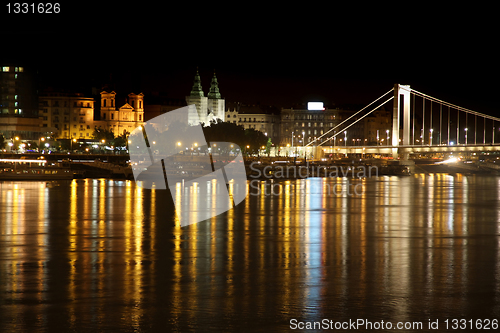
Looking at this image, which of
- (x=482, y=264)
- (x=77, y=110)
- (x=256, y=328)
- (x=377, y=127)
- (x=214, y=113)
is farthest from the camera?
(x=377, y=127)

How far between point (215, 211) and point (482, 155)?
13604 centimetres

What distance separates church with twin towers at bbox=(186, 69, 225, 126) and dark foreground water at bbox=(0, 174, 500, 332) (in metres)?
115

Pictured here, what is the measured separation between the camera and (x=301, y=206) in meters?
24.0

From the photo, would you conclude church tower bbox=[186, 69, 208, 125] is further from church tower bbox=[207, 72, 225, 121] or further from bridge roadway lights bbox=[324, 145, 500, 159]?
bridge roadway lights bbox=[324, 145, 500, 159]

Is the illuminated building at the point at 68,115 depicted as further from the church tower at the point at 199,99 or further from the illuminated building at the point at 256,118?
the illuminated building at the point at 256,118

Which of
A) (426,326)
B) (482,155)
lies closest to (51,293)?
(426,326)

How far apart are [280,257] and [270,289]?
2693mm

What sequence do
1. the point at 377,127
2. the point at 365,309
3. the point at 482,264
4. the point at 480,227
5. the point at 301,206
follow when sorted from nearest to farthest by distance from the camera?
1. the point at 365,309
2. the point at 482,264
3. the point at 480,227
4. the point at 301,206
5. the point at 377,127

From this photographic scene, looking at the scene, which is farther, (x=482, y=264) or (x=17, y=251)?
(x=17, y=251)

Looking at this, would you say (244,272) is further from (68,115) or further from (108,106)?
(108,106)

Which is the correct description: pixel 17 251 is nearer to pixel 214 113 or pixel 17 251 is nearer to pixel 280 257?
pixel 280 257

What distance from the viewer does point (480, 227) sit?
57.8 ft

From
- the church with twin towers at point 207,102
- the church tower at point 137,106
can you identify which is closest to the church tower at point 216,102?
the church with twin towers at point 207,102

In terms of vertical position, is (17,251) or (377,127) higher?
(377,127)
